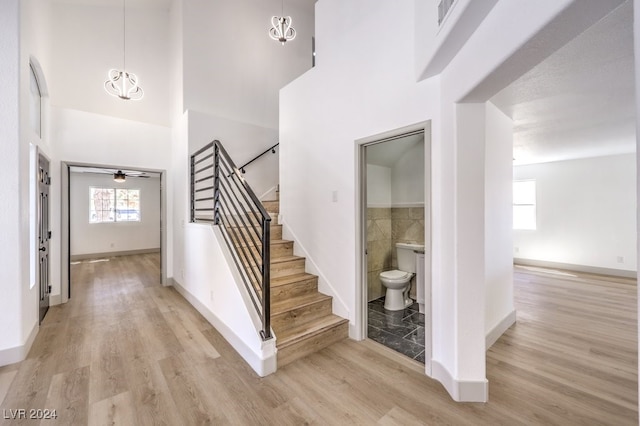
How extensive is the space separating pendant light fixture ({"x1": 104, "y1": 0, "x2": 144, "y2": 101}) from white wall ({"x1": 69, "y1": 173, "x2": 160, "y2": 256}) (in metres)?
4.61

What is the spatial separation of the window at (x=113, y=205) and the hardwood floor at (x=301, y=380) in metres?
5.62

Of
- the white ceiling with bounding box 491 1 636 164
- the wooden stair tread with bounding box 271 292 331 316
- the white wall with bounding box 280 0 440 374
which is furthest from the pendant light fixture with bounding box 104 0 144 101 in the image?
the white ceiling with bounding box 491 1 636 164

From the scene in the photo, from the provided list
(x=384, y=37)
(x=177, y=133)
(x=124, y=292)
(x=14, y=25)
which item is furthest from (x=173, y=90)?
(x=384, y=37)

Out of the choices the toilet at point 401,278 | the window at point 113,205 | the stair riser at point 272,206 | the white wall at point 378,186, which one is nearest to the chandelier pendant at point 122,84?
the stair riser at point 272,206

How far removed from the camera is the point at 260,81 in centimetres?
516

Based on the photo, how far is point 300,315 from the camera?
2.71 metres

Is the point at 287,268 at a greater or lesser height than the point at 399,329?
greater

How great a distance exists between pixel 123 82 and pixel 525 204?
850 cm

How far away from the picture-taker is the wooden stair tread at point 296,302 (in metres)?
2.65

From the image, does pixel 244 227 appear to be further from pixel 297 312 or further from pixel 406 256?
pixel 406 256

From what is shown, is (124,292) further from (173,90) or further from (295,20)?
(295,20)

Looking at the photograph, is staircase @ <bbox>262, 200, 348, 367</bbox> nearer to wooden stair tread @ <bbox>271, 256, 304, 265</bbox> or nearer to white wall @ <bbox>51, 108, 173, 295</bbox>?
wooden stair tread @ <bbox>271, 256, 304, 265</bbox>

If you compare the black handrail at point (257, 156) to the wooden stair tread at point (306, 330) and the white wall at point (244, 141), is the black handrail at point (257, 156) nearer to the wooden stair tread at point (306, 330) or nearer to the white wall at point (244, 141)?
the white wall at point (244, 141)

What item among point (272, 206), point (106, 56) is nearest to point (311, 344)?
point (272, 206)
